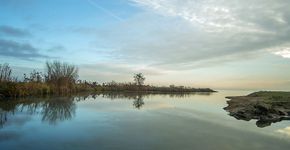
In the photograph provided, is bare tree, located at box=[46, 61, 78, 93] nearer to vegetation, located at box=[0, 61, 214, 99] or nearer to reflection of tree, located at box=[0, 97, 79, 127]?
vegetation, located at box=[0, 61, 214, 99]

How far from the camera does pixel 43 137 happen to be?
9383 mm

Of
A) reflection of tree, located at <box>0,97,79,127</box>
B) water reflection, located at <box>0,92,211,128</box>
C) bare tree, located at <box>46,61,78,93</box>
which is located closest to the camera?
reflection of tree, located at <box>0,97,79,127</box>

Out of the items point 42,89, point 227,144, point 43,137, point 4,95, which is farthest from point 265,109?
point 42,89

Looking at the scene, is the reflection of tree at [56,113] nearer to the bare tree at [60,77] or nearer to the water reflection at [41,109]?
the water reflection at [41,109]

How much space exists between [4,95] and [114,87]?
4463 centimetres

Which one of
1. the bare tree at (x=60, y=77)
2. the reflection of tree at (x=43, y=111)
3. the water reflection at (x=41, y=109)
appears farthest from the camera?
the bare tree at (x=60, y=77)

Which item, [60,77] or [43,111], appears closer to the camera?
[43,111]

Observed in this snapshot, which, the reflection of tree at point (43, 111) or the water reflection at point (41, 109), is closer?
the reflection of tree at point (43, 111)

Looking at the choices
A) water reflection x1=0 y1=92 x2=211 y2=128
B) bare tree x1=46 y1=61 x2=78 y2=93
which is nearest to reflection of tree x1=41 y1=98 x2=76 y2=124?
water reflection x1=0 y1=92 x2=211 y2=128

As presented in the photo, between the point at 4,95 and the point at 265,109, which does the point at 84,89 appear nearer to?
the point at 4,95

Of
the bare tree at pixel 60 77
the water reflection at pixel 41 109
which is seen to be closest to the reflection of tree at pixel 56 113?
the water reflection at pixel 41 109

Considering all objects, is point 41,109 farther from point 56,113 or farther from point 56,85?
point 56,85

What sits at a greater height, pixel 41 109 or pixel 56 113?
pixel 41 109

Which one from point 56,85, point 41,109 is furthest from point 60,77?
point 41,109
